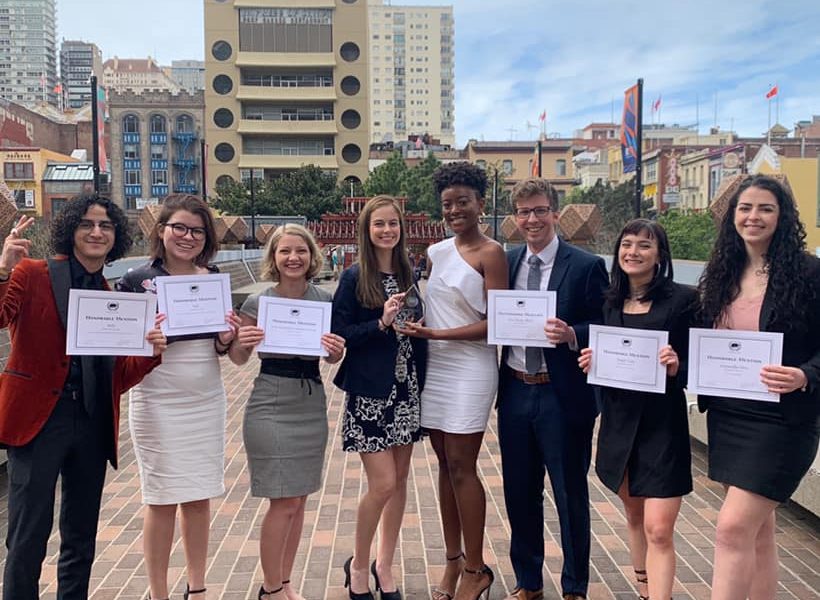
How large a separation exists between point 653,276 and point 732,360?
1.77ft

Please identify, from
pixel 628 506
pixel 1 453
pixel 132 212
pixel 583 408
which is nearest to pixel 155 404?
pixel 583 408

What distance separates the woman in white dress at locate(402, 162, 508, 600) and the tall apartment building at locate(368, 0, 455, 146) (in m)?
141

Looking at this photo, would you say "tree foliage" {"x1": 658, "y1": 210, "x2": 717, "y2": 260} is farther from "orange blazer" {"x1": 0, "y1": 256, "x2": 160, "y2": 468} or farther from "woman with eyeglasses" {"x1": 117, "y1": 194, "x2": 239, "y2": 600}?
"orange blazer" {"x1": 0, "y1": 256, "x2": 160, "y2": 468}

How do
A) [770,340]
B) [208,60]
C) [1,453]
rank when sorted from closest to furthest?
[770,340]
[1,453]
[208,60]

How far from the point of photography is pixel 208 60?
5941 cm

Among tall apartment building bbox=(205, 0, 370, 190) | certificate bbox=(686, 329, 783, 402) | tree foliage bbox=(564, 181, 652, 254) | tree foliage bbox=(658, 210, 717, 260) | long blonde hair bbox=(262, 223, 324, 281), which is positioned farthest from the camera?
tall apartment building bbox=(205, 0, 370, 190)

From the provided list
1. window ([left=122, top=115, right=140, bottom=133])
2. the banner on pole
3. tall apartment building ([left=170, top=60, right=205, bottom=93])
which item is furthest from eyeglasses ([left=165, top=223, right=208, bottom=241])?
tall apartment building ([left=170, top=60, right=205, bottom=93])

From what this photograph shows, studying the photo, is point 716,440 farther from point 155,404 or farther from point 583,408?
point 155,404

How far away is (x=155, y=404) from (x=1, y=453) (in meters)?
3.23

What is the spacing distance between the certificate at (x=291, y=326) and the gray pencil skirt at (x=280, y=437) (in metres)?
0.19

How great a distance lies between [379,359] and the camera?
334 cm

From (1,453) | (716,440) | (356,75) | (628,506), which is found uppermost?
(356,75)

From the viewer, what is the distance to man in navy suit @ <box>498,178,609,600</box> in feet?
10.8

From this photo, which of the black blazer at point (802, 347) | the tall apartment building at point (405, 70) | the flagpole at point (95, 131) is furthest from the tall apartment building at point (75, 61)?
the black blazer at point (802, 347)
